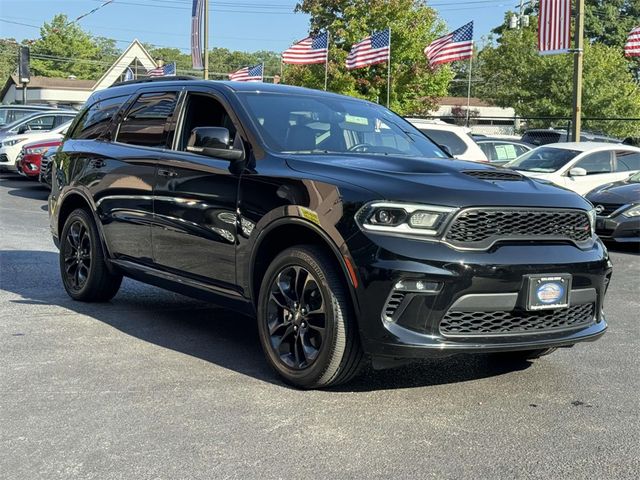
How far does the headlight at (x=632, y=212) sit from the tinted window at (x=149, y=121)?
7.89 metres

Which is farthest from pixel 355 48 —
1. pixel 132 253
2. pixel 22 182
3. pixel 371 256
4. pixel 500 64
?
pixel 371 256

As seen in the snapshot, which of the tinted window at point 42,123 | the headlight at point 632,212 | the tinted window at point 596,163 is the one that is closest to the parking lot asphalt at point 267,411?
the headlight at point 632,212

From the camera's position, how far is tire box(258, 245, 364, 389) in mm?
4250

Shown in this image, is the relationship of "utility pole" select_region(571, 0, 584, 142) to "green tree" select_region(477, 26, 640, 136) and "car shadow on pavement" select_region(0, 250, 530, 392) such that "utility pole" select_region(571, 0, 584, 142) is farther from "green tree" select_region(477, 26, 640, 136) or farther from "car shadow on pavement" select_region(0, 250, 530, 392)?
"green tree" select_region(477, 26, 640, 136)

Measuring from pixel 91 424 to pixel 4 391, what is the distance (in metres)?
0.82

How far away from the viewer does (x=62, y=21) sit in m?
85.5

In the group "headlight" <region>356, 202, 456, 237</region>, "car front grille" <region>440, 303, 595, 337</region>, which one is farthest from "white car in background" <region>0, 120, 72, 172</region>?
"car front grille" <region>440, 303, 595, 337</region>

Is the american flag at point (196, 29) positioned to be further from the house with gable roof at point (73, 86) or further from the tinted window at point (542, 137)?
the house with gable roof at point (73, 86)

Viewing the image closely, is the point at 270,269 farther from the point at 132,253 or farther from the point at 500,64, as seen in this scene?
the point at 500,64

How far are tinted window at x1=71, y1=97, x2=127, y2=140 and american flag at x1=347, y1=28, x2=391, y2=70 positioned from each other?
20225mm

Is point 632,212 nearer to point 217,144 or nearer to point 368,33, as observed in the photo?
point 217,144

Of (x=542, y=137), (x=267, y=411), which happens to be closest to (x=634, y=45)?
(x=542, y=137)

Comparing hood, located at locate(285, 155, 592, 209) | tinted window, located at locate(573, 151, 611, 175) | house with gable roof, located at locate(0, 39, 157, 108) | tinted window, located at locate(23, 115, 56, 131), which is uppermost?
house with gable roof, located at locate(0, 39, 157, 108)

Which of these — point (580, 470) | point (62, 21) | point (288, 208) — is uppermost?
point (62, 21)
